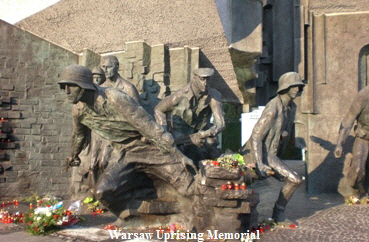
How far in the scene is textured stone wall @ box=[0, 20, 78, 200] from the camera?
294 inches

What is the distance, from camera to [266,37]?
998 cm

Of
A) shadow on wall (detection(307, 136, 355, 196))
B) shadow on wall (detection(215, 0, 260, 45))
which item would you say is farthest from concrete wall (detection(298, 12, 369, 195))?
shadow on wall (detection(215, 0, 260, 45))

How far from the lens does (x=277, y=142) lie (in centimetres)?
524

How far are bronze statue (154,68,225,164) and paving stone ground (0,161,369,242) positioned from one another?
1.26 meters

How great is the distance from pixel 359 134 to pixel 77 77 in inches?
194

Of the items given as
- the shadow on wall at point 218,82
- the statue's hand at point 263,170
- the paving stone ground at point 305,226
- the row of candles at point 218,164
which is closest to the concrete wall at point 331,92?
the paving stone ground at point 305,226

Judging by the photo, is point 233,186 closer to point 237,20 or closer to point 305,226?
point 305,226

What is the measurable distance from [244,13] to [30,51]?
408cm

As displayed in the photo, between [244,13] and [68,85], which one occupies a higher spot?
[244,13]

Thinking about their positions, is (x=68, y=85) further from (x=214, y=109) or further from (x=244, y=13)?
(x=244, y=13)

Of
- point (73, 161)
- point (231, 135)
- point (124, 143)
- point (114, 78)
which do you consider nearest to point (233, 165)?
point (124, 143)

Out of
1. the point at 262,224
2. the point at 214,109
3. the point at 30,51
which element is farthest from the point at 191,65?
the point at 262,224

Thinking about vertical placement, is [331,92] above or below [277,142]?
above

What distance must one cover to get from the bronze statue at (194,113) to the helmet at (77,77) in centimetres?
124
